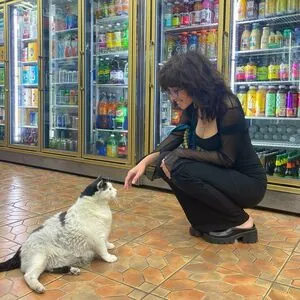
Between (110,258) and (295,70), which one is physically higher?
(295,70)

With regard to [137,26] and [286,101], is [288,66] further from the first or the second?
[137,26]

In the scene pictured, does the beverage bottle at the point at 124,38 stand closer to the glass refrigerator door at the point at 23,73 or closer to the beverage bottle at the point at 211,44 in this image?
the beverage bottle at the point at 211,44

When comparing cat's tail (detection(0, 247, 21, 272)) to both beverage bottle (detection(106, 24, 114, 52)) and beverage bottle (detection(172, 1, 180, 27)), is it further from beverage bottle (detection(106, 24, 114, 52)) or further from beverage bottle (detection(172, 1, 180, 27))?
beverage bottle (detection(106, 24, 114, 52))

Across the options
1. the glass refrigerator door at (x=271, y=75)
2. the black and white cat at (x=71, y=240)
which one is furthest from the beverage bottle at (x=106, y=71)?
the black and white cat at (x=71, y=240)

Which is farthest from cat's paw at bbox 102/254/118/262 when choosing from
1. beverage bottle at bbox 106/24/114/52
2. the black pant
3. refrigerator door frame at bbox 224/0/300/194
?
beverage bottle at bbox 106/24/114/52

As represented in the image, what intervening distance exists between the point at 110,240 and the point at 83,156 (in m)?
1.89

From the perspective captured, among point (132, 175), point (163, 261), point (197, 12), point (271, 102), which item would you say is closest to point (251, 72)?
point (271, 102)

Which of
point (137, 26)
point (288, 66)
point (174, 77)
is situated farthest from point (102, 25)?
point (174, 77)

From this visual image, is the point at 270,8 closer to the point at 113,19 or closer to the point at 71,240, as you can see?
the point at 113,19

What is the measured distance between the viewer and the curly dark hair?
1.88m

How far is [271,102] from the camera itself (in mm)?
3016

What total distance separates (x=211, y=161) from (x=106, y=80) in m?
2.28

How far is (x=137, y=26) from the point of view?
337 cm

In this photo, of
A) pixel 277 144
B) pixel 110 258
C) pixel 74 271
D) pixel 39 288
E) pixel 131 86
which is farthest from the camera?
pixel 131 86
